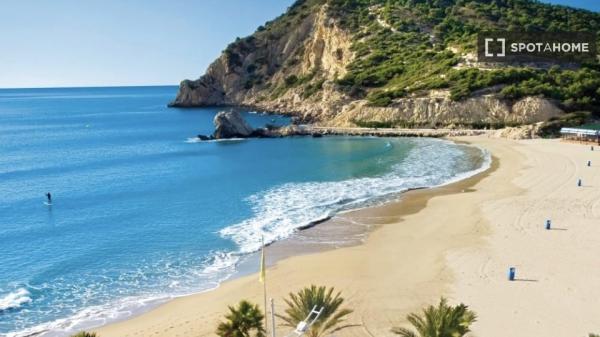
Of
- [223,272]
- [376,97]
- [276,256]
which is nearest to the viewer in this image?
[223,272]

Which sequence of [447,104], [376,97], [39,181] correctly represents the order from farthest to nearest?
1. [376,97]
2. [447,104]
3. [39,181]

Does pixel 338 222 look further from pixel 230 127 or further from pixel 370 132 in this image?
pixel 230 127

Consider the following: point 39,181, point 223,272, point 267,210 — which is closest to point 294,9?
point 39,181

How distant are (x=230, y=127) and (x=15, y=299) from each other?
58.0 m

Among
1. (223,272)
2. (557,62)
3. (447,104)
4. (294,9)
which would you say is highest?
(294,9)

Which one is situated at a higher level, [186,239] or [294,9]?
[294,9]

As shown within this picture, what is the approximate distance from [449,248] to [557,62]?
74092mm

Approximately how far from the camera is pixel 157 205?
37.5 m

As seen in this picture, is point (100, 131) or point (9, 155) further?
point (100, 131)

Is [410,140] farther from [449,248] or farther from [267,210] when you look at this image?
[449,248]

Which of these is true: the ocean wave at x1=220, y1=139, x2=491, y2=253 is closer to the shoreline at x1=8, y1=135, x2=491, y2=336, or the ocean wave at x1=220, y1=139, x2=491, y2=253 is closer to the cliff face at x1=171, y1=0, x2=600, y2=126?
the shoreline at x1=8, y1=135, x2=491, y2=336

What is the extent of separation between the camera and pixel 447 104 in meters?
75.4

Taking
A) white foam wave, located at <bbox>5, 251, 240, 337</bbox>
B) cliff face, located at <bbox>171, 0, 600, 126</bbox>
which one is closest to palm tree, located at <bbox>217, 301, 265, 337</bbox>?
white foam wave, located at <bbox>5, 251, 240, 337</bbox>

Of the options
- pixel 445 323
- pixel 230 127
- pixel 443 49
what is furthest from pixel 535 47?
pixel 445 323
